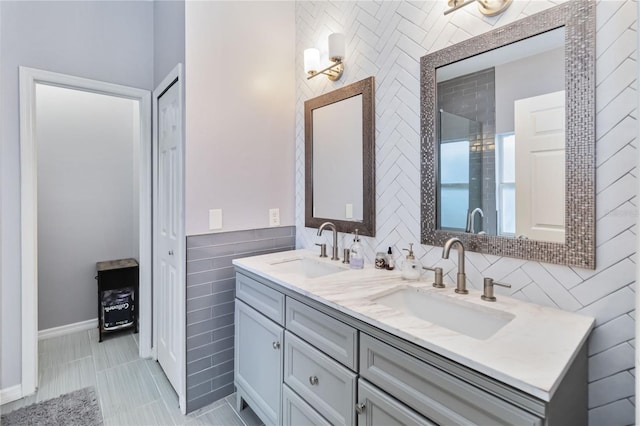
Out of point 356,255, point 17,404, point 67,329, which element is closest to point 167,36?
point 356,255

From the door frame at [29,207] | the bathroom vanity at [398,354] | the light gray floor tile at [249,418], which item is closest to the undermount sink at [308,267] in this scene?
the bathroom vanity at [398,354]

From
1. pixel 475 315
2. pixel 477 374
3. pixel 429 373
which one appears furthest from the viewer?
→ pixel 475 315

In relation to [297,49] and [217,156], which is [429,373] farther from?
[297,49]

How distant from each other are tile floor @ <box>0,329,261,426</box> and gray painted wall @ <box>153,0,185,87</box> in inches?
83.2

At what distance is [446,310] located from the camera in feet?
3.94

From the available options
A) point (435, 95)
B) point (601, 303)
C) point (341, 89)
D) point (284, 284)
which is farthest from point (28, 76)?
point (601, 303)

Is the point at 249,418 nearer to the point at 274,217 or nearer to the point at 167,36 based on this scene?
the point at 274,217

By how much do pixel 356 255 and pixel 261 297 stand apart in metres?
0.55

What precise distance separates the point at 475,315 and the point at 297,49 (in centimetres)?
208

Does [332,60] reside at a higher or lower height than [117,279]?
higher

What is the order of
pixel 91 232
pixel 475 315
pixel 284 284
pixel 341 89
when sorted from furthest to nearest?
1. pixel 91 232
2. pixel 341 89
3. pixel 284 284
4. pixel 475 315

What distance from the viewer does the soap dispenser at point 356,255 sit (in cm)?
164

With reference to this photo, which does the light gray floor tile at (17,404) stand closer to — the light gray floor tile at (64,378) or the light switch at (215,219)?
the light gray floor tile at (64,378)

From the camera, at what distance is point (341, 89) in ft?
6.14
